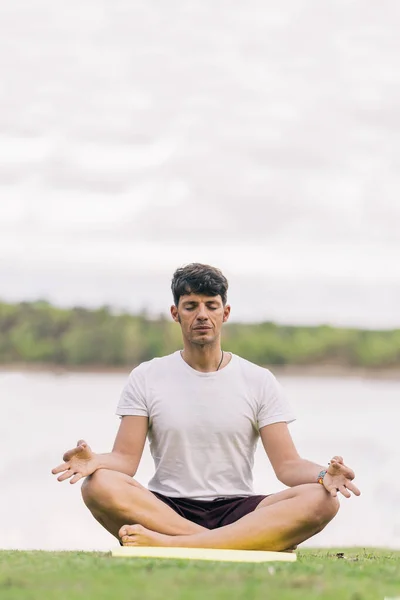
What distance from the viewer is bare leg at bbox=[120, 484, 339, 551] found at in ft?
20.8

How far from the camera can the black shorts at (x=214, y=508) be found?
21.6ft

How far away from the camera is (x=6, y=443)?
22.3 m

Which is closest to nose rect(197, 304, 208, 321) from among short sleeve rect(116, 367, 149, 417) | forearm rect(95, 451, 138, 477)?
short sleeve rect(116, 367, 149, 417)

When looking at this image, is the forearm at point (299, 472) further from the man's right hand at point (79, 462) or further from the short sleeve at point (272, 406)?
the man's right hand at point (79, 462)

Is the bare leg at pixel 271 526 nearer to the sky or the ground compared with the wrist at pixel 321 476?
nearer to the ground

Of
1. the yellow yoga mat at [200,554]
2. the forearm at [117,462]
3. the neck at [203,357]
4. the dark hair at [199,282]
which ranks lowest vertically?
the yellow yoga mat at [200,554]

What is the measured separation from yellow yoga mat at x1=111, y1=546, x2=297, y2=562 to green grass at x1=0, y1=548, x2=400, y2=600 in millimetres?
255

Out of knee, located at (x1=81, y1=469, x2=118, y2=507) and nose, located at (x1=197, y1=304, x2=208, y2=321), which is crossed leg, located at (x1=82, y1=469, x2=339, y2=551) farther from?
nose, located at (x1=197, y1=304, x2=208, y2=321)

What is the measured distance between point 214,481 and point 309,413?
27.4 m

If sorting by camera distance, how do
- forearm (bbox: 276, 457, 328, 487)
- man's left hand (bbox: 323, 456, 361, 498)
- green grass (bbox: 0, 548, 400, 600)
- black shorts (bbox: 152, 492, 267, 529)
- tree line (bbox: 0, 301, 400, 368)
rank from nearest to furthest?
green grass (bbox: 0, 548, 400, 600)
man's left hand (bbox: 323, 456, 361, 498)
forearm (bbox: 276, 457, 328, 487)
black shorts (bbox: 152, 492, 267, 529)
tree line (bbox: 0, 301, 400, 368)

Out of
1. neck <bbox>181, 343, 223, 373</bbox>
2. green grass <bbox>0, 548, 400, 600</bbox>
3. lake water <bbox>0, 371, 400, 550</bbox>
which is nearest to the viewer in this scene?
green grass <bbox>0, 548, 400, 600</bbox>

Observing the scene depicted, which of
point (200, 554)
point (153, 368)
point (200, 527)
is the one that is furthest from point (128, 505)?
point (153, 368)

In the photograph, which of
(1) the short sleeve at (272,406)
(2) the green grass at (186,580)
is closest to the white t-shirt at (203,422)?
(1) the short sleeve at (272,406)

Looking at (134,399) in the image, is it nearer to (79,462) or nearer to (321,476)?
(79,462)
